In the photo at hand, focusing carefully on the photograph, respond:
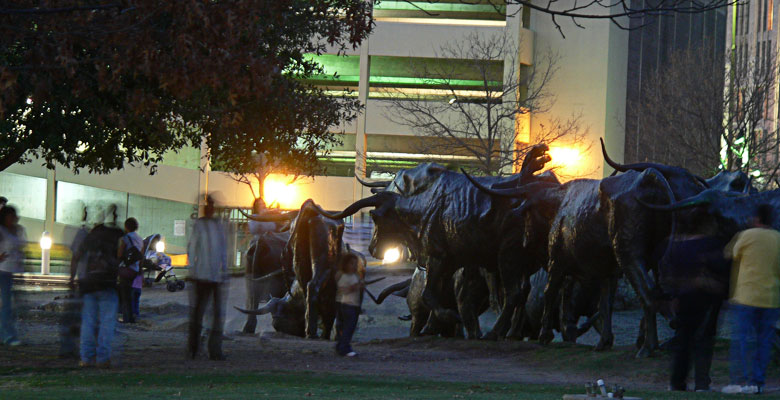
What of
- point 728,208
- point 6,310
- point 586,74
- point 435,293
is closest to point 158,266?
point 435,293

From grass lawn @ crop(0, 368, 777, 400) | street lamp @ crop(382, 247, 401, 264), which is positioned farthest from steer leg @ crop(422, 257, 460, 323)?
street lamp @ crop(382, 247, 401, 264)

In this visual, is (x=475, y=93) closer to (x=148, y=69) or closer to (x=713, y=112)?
(x=713, y=112)

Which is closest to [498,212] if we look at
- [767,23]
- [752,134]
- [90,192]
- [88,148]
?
[88,148]

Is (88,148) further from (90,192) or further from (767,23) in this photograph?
(767,23)

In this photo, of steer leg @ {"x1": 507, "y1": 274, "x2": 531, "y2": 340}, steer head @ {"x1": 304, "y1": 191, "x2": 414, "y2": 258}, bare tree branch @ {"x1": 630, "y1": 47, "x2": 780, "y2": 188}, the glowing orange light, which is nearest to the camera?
steer leg @ {"x1": 507, "y1": 274, "x2": 531, "y2": 340}

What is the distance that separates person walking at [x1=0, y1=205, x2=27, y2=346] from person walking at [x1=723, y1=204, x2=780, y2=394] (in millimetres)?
9689

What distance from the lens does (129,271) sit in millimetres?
21297

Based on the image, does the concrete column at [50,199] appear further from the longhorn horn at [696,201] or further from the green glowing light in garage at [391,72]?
the longhorn horn at [696,201]

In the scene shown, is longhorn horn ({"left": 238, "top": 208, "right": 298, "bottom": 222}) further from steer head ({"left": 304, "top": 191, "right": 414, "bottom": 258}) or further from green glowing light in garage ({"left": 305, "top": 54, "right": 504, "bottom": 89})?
green glowing light in garage ({"left": 305, "top": 54, "right": 504, "bottom": 89})

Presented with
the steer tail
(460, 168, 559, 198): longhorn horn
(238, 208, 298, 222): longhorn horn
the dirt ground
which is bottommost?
the dirt ground

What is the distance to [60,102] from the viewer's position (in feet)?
45.2

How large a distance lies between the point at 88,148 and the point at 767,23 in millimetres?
68919

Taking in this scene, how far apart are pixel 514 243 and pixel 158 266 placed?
1731cm

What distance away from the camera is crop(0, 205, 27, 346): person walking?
1595 centimetres
